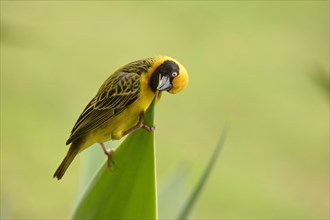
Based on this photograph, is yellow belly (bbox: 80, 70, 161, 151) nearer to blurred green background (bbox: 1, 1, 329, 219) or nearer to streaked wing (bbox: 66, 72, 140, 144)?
streaked wing (bbox: 66, 72, 140, 144)

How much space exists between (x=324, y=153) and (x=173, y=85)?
435cm

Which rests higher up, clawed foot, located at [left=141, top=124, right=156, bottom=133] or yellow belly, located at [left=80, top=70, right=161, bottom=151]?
clawed foot, located at [left=141, top=124, right=156, bottom=133]

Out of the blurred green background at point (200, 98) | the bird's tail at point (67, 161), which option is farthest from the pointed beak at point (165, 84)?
the blurred green background at point (200, 98)

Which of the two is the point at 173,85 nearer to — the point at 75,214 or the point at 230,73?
the point at 75,214

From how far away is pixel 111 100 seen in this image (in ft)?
2.88

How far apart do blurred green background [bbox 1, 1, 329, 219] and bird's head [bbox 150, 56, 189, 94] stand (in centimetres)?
291

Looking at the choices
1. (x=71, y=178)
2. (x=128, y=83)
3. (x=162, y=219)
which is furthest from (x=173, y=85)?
(x=71, y=178)

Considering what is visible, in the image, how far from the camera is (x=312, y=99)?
543cm

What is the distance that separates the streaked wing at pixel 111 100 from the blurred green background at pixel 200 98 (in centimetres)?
284

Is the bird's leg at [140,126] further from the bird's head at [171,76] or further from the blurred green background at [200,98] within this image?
the blurred green background at [200,98]

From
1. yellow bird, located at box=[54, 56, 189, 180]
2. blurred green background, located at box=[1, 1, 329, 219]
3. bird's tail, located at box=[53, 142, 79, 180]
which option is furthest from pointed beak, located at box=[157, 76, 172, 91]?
blurred green background, located at box=[1, 1, 329, 219]

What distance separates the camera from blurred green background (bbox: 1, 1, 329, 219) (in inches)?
175

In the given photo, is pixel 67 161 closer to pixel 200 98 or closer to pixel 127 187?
pixel 127 187

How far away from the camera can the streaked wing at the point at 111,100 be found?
84 centimetres
